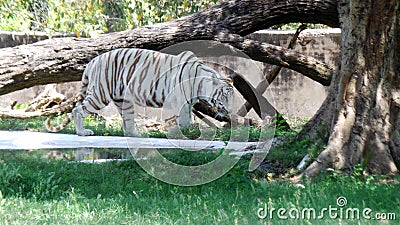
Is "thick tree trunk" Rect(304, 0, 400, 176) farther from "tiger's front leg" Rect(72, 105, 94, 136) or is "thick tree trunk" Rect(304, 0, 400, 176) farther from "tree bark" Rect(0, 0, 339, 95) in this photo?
"tiger's front leg" Rect(72, 105, 94, 136)

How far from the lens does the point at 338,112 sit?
701cm

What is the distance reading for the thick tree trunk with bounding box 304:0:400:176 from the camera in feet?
22.2

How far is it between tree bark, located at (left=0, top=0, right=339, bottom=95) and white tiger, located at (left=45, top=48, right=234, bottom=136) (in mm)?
344

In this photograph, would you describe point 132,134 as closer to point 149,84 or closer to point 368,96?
point 149,84

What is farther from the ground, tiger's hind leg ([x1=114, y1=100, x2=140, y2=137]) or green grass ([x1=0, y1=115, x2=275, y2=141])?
tiger's hind leg ([x1=114, y1=100, x2=140, y2=137])

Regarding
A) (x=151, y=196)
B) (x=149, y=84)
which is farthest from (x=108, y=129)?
(x=151, y=196)

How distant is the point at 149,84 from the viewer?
9617 millimetres

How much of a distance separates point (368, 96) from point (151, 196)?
2557mm

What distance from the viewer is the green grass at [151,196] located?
5086 millimetres

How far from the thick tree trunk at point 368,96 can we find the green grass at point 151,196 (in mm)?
269

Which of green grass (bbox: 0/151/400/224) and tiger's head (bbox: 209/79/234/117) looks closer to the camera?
green grass (bbox: 0/151/400/224)

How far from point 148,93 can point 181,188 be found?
10.8 ft

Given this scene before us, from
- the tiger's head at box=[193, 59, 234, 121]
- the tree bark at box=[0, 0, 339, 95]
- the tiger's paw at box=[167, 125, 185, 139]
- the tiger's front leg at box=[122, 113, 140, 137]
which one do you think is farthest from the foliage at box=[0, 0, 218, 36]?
the tiger's head at box=[193, 59, 234, 121]

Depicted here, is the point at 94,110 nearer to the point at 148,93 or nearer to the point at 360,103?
the point at 148,93
